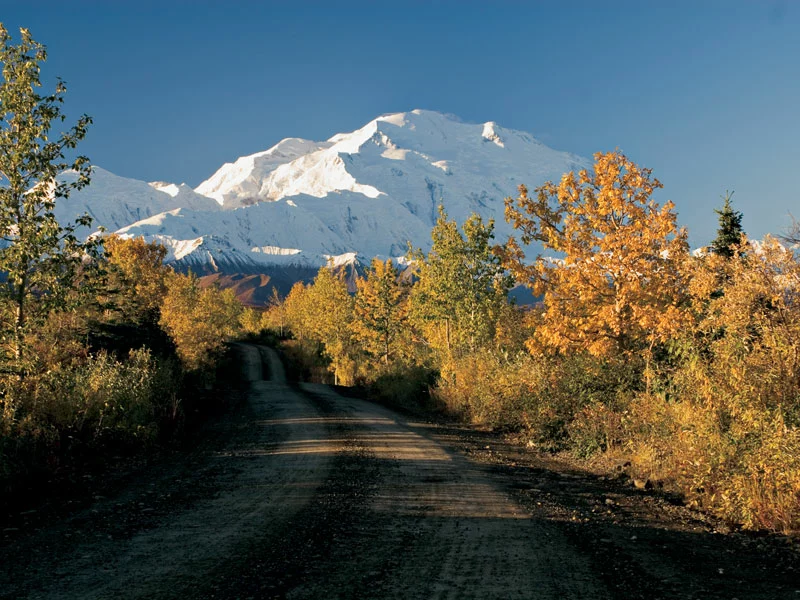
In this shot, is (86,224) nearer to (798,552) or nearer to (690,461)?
(690,461)

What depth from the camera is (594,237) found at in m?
14.9

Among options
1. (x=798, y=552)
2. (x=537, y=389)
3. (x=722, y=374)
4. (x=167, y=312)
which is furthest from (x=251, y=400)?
(x=798, y=552)

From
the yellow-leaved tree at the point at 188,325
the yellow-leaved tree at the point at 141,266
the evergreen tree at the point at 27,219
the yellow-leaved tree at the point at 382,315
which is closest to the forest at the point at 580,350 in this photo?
the evergreen tree at the point at 27,219

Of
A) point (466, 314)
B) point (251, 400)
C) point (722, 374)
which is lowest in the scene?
point (251, 400)

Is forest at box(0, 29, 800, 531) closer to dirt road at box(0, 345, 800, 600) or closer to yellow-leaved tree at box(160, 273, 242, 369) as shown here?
dirt road at box(0, 345, 800, 600)

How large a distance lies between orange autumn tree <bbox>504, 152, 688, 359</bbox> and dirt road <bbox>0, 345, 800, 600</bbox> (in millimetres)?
3781

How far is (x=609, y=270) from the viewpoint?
562 inches

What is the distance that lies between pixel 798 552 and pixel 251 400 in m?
22.7

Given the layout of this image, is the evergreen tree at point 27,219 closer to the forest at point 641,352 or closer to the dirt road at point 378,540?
the dirt road at point 378,540

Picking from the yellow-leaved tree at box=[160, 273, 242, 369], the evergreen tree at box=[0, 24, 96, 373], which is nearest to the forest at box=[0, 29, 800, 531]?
the evergreen tree at box=[0, 24, 96, 373]

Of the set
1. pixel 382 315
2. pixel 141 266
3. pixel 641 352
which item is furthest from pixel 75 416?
pixel 141 266

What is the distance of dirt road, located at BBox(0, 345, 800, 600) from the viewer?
5770 mm

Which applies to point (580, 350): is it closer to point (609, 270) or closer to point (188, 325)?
point (609, 270)

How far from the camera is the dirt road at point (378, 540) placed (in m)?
5.77
